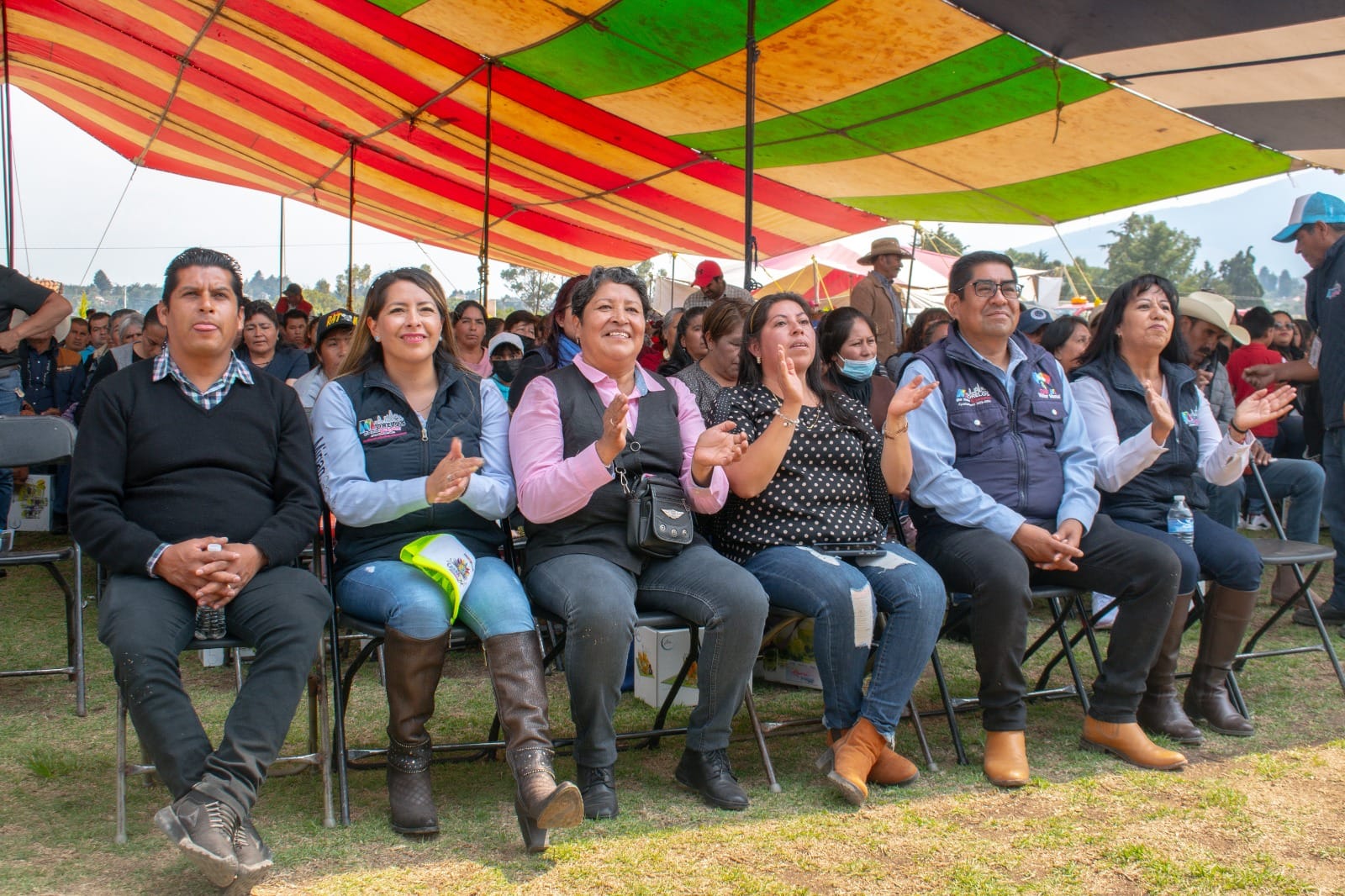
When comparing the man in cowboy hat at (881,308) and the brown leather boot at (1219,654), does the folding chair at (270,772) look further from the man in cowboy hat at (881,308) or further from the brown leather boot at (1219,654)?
the man in cowboy hat at (881,308)

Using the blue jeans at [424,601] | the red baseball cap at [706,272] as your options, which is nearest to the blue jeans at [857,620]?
the blue jeans at [424,601]

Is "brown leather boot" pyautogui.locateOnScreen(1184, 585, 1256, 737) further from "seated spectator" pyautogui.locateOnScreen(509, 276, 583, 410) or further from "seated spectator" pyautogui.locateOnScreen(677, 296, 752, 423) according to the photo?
"seated spectator" pyautogui.locateOnScreen(509, 276, 583, 410)

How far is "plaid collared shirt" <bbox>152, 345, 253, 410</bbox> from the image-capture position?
273 cm

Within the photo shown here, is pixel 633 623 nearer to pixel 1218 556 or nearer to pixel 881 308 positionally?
pixel 1218 556

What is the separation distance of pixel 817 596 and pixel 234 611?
1.56 meters

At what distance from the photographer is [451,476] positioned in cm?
264

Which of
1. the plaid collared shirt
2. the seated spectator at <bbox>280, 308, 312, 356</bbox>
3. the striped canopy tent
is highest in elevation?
the striped canopy tent

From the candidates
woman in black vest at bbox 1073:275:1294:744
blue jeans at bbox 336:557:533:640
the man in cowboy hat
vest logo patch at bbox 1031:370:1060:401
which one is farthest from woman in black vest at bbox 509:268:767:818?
the man in cowboy hat

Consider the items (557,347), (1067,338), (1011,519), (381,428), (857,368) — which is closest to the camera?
(381,428)

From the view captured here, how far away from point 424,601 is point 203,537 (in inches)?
23.6

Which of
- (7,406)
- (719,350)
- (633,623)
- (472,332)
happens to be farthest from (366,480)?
(472,332)

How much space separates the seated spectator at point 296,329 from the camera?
7.55 m

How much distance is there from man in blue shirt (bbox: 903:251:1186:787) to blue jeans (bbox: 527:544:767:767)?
0.79m

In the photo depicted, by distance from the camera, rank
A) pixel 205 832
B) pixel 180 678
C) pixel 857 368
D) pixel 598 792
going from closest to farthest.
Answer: pixel 205 832
pixel 180 678
pixel 598 792
pixel 857 368
